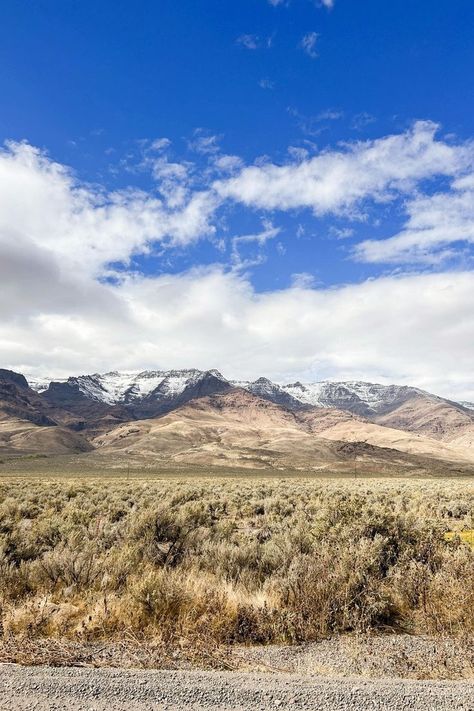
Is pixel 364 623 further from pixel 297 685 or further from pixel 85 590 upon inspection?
pixel 85 590

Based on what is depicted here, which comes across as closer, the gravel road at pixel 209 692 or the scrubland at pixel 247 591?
the gravel road at pixel 209 692

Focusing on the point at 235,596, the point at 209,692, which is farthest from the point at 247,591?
the point at 209,692

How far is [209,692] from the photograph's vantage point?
4.71 metres

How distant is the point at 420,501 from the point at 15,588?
75.1ft

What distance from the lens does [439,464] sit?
18462 cm

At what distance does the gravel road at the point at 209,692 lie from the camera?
4.46 metres

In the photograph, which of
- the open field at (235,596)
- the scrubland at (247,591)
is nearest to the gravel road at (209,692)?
the open field at (235,596)

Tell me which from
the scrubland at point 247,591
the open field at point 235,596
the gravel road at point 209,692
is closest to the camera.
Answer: the gravel road at point 209,692

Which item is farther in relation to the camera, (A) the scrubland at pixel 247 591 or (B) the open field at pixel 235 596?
(A) the scrubland at pixel 247 591

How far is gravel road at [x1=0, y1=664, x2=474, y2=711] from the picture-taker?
176 inches

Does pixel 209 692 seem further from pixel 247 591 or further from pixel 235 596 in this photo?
pixel 247 591

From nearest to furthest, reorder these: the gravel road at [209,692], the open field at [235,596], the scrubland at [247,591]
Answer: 1. the gravel road at [209,692]
2. the open field at [235,596]
3. the scrubland at [247,591]

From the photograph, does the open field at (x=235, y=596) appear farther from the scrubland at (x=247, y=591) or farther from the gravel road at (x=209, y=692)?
the gravel road at (x=209, y=692)

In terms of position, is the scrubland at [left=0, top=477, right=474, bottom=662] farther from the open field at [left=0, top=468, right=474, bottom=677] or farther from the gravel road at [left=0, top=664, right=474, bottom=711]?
the gravel road at [left=0, top=664, right=474, bottom=711]
